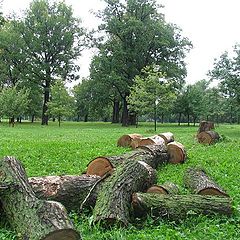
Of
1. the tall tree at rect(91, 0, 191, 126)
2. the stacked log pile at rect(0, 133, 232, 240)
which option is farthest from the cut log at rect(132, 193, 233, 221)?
the tall tree at rect(91, 0, 191, 126)

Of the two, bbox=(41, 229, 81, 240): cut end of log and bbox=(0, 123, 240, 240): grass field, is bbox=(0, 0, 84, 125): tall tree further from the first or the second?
bbox=(41, 229, 81, 240): cut end of log

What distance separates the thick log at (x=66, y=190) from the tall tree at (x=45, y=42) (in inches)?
1565

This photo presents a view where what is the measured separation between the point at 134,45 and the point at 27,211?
40.5 m

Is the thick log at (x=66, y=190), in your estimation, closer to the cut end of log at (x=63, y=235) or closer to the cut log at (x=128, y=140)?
the cut end of log at (x=63, y=235)

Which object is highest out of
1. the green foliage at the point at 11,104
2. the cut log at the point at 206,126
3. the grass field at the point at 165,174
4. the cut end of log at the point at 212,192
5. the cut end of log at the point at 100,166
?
the green foliage at the point at 11,104

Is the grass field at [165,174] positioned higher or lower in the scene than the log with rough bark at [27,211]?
lower

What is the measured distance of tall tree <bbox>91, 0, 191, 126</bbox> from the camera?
138 feet

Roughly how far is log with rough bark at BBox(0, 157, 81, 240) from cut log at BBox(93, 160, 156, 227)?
745 millimetres

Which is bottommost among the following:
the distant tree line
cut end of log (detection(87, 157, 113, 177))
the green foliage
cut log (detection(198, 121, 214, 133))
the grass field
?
the grass field

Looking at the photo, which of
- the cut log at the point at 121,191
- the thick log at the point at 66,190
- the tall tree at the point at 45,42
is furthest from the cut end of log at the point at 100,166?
the tall tree at the point at 45,42

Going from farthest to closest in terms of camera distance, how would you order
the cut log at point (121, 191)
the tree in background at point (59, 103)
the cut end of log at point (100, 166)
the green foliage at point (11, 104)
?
the tree in background at point (59, 103)
the green foliage at point (11, 104)
the cut end of log at point (100, 166)
the cut log at point (121, 191)

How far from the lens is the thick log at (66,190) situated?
554 centimetres

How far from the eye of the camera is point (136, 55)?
140 feet

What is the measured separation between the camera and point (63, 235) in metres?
3.83
